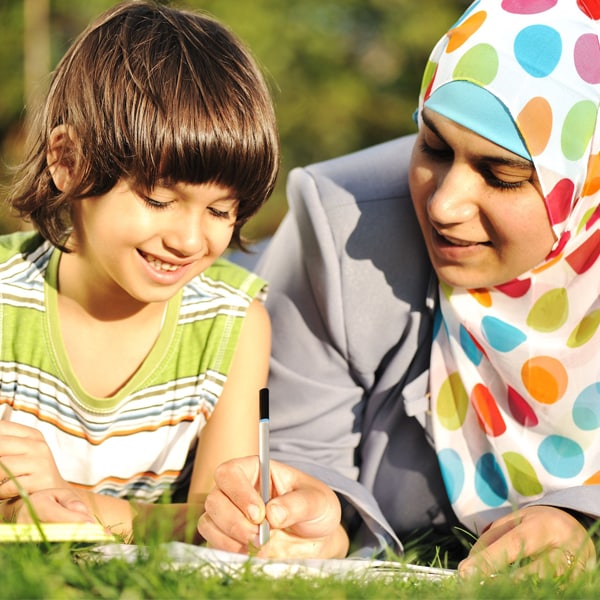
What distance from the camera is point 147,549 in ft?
4.91

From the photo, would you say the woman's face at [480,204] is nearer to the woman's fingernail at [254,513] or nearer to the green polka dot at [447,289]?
the green polka dot at [447,289]

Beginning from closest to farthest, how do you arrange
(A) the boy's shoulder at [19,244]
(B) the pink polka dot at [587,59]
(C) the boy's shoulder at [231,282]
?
(B) the pink polka dot at [587,59]
(A) the boy's shoulder at [19,244]
(C) the boy's shoulder at [231,282]

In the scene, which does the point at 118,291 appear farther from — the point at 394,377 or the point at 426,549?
the point at 426,549

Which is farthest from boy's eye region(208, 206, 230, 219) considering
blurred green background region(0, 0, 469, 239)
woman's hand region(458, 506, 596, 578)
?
blurred green background region(0, 0, 469, 239)

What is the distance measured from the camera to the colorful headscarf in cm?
197

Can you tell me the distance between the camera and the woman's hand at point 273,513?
1754mm

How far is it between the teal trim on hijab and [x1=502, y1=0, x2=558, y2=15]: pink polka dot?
197mm

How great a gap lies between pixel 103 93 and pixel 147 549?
99 centimetres

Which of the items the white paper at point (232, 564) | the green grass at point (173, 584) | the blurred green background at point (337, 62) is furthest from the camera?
the blurred green background at point (337, 62)

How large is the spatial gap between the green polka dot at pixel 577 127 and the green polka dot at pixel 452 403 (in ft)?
2.02

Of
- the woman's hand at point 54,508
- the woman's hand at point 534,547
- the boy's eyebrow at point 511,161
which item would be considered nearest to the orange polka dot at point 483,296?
the boy's eyebrow at point 511,161

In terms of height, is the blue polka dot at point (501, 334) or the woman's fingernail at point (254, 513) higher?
the blue polka dot at point (501, 334)

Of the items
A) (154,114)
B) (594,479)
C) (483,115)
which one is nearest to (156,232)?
(154,114)

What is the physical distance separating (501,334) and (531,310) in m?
0.09
